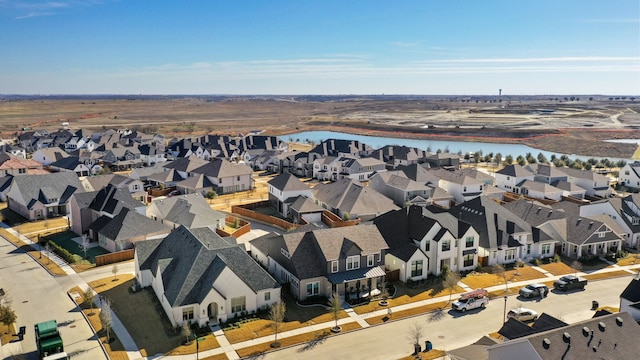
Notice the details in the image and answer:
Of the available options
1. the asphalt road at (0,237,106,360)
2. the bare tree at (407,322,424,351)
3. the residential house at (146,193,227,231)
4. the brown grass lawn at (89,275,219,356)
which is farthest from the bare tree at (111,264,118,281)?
the bare tree at (407,322,424,351)

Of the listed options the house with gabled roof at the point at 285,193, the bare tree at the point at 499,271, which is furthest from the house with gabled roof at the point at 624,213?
the house with gabled roof at the point at 285,193

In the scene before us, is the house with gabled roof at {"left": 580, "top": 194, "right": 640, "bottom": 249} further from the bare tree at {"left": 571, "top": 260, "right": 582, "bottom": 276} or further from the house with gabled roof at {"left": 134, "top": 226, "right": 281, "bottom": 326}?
the house with gabled roof at {"left": 134, "top": 226, "right": 281, "bottom": 326}

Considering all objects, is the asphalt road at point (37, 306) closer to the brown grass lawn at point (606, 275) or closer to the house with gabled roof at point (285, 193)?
the house with gabled roof at point (285, 193)

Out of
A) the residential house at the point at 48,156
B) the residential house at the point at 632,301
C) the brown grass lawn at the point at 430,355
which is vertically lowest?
the brown grass lawn at the point at 430,355

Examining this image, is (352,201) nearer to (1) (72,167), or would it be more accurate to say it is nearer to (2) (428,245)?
(2) (428,245)

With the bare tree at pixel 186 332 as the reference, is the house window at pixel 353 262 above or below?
above

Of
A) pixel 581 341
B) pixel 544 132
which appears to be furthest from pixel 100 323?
pixel 544 132

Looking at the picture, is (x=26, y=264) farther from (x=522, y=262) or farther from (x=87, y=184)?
(x=522, y=262)
